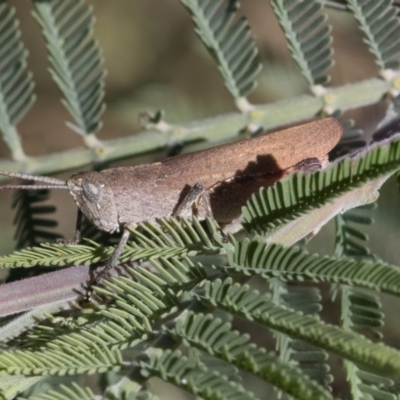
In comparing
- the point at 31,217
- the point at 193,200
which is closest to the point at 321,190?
the point at 193,200

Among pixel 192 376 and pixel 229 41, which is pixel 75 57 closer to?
pixel 229 41

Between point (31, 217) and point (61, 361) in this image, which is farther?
point (31, 217)

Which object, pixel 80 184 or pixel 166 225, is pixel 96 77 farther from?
pixel 166 225

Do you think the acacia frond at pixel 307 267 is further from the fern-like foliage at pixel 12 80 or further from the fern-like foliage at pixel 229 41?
the fern-like foliage at pixel 12 80

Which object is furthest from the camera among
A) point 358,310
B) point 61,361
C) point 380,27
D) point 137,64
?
point 137,64

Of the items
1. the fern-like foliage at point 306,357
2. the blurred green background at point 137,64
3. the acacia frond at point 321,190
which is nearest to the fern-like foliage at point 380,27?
the acacia frond at point 321,190

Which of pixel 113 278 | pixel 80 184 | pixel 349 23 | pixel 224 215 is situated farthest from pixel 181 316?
pixel 349 23
